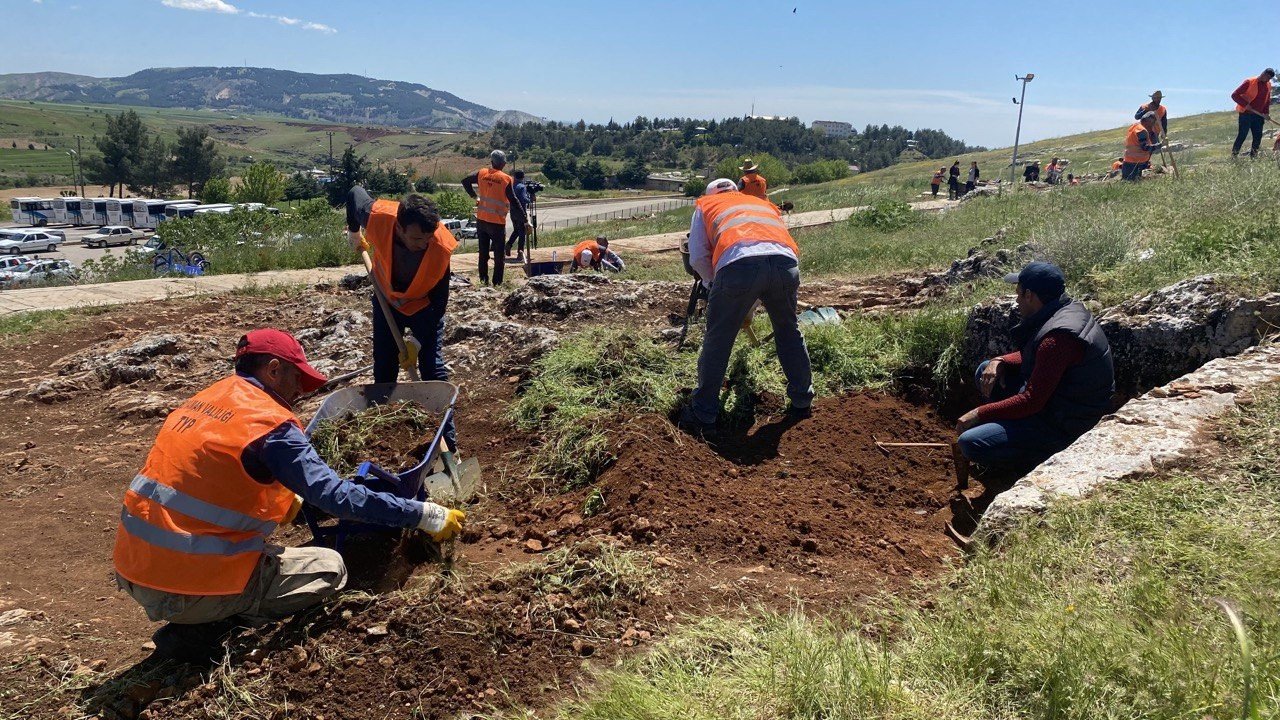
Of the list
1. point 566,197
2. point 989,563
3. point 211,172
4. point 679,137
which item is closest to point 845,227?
point 989,563

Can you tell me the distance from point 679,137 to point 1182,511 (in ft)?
→ 415

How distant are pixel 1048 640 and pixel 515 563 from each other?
1962mm

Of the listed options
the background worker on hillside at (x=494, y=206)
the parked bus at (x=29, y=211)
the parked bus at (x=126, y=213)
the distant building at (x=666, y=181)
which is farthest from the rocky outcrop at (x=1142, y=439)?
the distant building at (x=666, y=181)

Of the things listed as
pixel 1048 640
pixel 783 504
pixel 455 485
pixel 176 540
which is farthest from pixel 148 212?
pixel 1048 640

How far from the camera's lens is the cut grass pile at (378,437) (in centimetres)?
412

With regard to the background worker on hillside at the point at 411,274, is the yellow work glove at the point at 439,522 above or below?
below

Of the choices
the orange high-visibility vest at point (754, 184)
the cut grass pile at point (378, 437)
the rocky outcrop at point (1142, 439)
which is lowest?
the cut grass pile at point (378, 437)

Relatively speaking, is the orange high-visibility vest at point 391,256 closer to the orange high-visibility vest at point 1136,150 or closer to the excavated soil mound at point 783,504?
the excavated soil mound at point 783,504

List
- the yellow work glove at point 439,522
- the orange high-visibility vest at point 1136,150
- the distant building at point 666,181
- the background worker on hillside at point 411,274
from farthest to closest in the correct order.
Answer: the distant building at point 666,181 → the orange high-visibility vest at point 1136,150 → the background worker on hillside at point 411,274 → the yellow work glove at point 439,522

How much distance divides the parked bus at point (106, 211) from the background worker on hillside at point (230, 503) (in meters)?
66.5

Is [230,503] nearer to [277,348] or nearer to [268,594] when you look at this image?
[268,594]

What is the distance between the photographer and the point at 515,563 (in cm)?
319

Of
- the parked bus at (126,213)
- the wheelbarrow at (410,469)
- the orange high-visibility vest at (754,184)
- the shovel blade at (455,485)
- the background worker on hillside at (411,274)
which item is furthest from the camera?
the parked bus at (126,213)

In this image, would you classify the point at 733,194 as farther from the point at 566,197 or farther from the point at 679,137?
the point at 679,137
